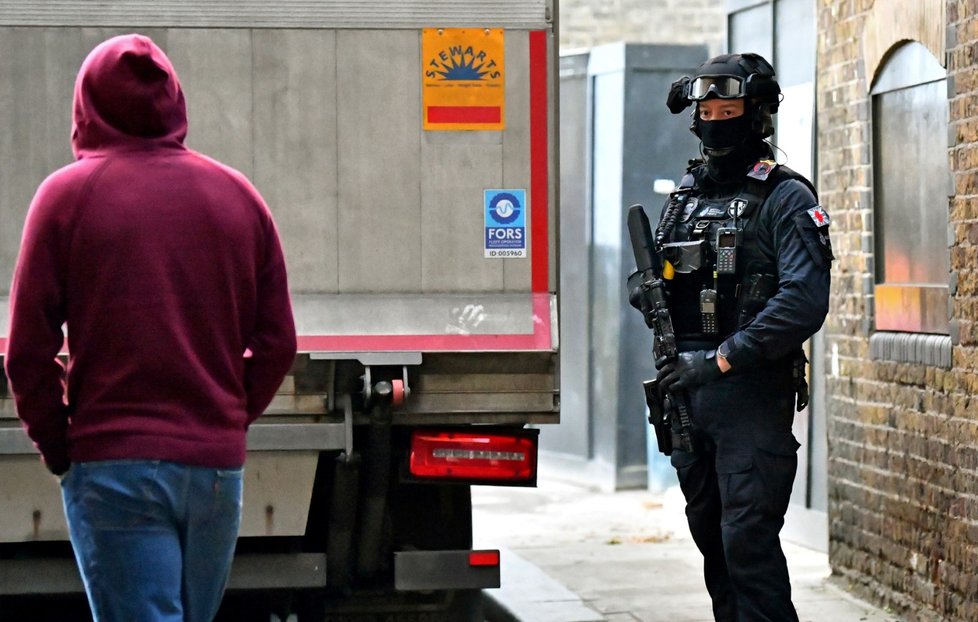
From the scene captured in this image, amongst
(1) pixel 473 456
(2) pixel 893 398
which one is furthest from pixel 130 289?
(2) pixel 893 398

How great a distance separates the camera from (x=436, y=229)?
5.65 meters

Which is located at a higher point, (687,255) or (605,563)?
(687,255)

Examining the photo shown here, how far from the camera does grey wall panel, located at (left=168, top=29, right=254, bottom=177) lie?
18.3ft

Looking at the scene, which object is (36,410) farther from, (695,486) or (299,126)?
(695,486)

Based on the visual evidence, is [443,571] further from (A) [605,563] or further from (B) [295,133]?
(A) [605,563]

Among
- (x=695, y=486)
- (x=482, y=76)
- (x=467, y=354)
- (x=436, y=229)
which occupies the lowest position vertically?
(x=695, y=486)

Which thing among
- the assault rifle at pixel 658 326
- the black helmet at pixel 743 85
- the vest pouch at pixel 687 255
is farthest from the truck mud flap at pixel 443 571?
the black helmet at pixel 743 85

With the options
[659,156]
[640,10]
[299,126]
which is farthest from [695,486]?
[640,10]

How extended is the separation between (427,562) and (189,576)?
6.32ft

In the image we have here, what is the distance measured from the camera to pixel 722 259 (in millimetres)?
5719

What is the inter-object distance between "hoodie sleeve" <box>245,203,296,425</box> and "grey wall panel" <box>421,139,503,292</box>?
1.62m

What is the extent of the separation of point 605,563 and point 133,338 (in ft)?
19.6

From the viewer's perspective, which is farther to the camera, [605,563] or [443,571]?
[605,563]

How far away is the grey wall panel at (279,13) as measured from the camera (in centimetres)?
555
